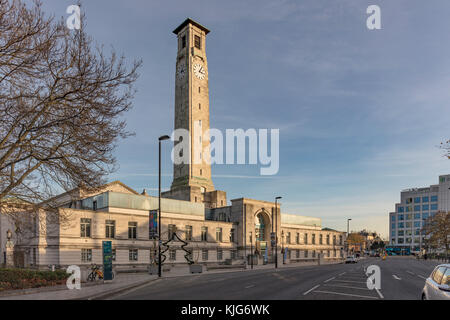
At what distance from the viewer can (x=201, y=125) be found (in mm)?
74500

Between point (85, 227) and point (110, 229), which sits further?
→ point (110, 229)

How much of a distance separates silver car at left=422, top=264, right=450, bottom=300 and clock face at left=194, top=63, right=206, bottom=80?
7036cm

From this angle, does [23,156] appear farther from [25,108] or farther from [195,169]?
[195,169]

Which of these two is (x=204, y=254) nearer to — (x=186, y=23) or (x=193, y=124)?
(x=193, y=124)

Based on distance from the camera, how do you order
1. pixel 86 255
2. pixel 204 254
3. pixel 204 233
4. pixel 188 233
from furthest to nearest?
1. pixel 204 233
2. pixel 204 254
3. pixel 188 233
4. pixel 86 255

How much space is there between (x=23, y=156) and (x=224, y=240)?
42689 mm

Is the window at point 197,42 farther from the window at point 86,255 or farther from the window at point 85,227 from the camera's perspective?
the window at point 86,255

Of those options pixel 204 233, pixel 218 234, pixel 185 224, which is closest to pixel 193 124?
pixel 218 234

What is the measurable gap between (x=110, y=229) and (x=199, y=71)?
46.2m

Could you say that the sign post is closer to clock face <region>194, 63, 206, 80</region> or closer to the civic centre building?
the civic centre building

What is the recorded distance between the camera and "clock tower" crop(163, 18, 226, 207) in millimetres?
71312

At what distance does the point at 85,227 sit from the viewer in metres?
39.5

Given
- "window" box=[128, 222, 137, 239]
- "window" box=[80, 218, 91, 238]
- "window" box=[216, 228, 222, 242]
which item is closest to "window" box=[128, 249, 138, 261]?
"window" box=[128, 222, 137, 239]

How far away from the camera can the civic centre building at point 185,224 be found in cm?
3788
